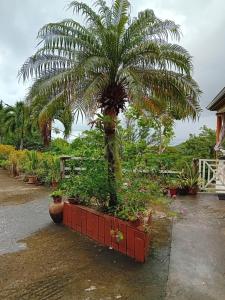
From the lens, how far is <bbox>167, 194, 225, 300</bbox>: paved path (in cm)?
414

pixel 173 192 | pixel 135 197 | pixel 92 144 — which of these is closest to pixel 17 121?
pixel 173 192

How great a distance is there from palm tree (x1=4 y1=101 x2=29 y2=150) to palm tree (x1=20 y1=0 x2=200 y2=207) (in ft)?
76.7

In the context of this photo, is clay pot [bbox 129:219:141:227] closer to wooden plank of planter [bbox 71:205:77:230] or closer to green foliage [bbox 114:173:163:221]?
green foliage [bbox 114:173:163:221]

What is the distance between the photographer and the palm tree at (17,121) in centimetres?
3016

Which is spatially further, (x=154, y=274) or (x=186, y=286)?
(x=154, y=274)

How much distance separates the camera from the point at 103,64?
22.0ft

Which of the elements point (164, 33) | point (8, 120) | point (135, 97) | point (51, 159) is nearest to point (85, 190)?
point (135, 97)

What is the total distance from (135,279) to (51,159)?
9658 millimetres

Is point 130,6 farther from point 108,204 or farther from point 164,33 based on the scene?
point 108,204

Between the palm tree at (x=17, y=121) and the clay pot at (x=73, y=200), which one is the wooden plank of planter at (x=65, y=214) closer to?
the clay pot at (x=73, y=200)

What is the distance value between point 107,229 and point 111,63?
10.8 ft

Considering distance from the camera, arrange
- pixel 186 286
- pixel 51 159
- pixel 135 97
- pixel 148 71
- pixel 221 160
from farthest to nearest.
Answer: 1. pixel 51 159
2. pixel 221 160
3. pixel 148 71
4. pixel 135 97
5. pixel 186 286

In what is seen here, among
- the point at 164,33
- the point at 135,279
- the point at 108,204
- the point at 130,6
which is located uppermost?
the point at 130,6

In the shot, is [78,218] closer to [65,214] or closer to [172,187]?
[65,214]
